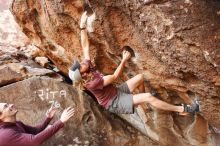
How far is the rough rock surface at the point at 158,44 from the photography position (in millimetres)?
5004

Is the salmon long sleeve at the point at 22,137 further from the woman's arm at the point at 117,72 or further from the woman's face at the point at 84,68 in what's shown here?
the woman's arm at the point at 117,72

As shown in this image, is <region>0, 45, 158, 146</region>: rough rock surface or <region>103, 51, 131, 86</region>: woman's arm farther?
<region>0, 45, 158, 146</region>: rough rock surface

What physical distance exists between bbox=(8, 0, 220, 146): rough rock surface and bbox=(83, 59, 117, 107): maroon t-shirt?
615 millimetres

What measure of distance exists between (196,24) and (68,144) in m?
4.14

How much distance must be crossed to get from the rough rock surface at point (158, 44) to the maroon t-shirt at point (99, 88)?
615 millimetres

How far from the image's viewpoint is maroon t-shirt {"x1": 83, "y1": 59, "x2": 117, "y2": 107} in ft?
19.4

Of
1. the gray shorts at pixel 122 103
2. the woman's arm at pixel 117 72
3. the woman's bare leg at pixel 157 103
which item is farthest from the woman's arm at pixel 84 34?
the woman's bare leg at pixel 157 103

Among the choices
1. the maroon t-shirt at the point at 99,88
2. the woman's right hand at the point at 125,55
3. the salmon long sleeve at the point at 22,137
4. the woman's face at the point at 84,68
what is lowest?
the salmon long sleeve at the point at 22,137

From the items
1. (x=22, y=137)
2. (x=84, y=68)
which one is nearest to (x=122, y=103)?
(x=84, y=68)

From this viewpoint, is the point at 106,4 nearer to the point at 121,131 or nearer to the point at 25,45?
the point at 121,131

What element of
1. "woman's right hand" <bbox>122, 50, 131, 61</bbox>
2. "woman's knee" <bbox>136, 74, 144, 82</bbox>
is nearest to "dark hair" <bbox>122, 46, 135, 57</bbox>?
"woman's right hand" <bbox>122, 50, 131, 61</bbox>

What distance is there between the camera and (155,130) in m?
7.79

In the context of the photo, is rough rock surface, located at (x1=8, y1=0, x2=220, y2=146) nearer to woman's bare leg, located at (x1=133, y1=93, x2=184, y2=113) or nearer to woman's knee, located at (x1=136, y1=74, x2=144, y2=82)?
woman's knee, located at (x1=136, y1=74, x2=144, y2=82)

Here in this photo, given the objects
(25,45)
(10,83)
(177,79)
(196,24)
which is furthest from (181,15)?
(25,45)
